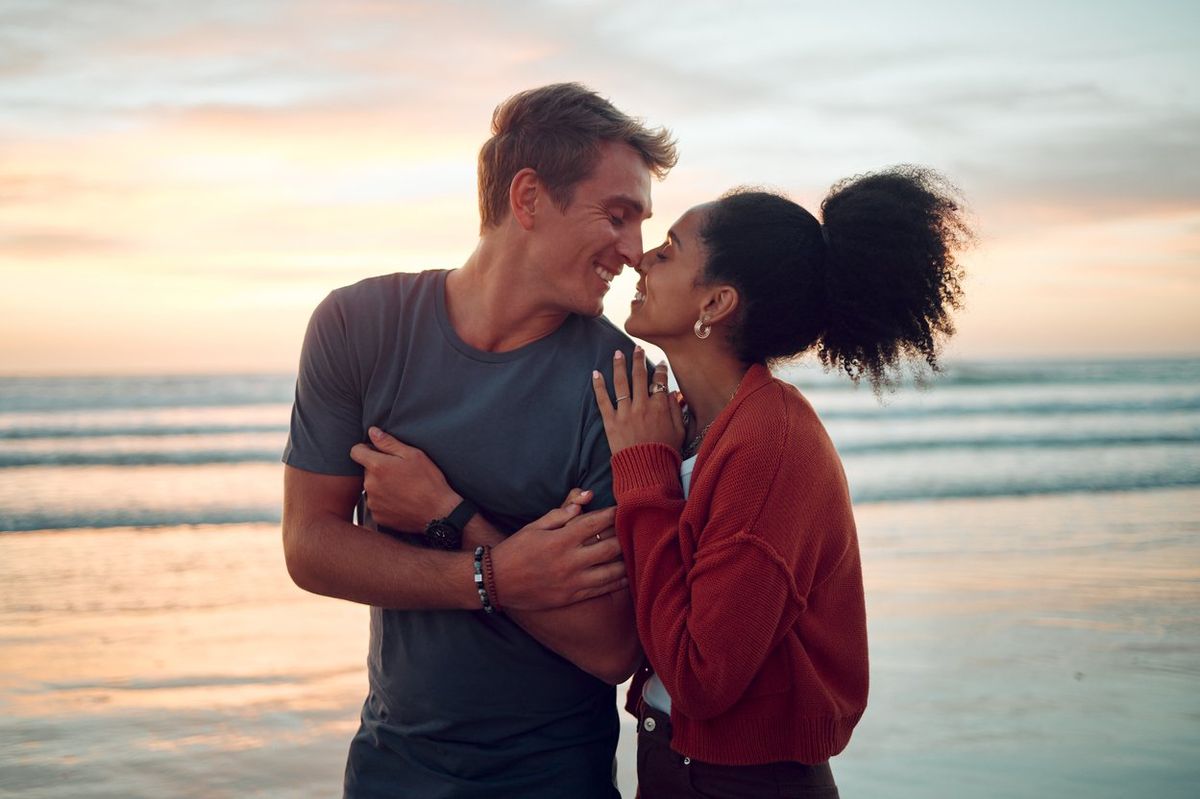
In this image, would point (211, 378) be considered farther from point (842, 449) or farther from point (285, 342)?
point (842, 449)

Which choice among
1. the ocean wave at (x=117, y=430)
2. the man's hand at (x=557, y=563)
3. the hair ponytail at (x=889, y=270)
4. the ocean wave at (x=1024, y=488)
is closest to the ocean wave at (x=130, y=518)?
the ocean wave at (x=1024, y=488)

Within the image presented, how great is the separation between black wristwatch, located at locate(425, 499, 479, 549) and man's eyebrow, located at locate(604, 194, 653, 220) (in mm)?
750

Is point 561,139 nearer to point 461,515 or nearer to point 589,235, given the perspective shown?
point 589,235

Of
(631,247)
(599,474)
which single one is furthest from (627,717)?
(631,247)

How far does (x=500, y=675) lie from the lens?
2.24 metres

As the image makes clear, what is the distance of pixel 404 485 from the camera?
2213 mm

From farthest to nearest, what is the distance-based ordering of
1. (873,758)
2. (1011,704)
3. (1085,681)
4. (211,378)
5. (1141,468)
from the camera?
1. (211,378)
2. (1141,468)
3. (1085,681)
4. (1011,704)
5. (873,758)

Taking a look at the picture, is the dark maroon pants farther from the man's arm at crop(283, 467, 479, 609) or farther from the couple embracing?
the man's arm at crop(283, 467, 479, 609)

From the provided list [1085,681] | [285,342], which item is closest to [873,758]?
[1085,681]

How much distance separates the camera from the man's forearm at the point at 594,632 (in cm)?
213

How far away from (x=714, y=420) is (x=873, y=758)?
94.7 inches

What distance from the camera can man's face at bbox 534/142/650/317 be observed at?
94.8 inches

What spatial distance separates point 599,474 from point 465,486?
0.28 metres

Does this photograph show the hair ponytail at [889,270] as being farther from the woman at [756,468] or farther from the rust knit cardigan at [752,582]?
the rust knit cardigan at [752,582]
